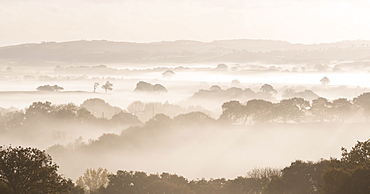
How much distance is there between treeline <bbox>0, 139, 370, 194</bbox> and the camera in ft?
151

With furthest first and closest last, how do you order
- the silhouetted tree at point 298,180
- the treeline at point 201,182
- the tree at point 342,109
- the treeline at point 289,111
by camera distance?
the tree at point 342,109
the treeline at point 289,111
the silhouetted tree at point 298,180
the treeline at point 201,182

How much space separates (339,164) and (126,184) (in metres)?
26.1

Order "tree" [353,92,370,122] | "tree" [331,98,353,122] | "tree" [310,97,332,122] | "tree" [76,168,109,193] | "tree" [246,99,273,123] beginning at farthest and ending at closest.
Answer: "tree" [353,92,370,122] < "tree" [310,97,332,122] < "tree" [331,98,353,122] < "tree" [246,99,273,123] < "tree" [76,168,109,193]

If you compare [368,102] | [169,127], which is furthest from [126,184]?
[368,102]

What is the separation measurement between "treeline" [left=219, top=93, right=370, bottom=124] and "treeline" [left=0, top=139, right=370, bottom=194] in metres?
67.0

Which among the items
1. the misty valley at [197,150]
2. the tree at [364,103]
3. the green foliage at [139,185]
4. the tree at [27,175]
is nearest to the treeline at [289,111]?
the tree at [364,103]

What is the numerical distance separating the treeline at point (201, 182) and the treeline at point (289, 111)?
67036 mm

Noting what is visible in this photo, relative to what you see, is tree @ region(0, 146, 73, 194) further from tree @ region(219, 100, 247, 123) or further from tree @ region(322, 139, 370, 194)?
tree @ region(219, 100, 247, 123)

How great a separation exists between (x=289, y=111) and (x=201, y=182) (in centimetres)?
7848

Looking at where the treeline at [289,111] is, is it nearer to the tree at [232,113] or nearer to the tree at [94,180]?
the tree at [232,113]

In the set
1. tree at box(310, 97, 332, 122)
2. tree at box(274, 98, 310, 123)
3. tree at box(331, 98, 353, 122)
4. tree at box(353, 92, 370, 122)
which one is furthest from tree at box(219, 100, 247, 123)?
tree at box(353, 92, 370, 122)

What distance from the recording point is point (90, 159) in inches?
4250

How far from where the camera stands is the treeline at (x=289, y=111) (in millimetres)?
145500

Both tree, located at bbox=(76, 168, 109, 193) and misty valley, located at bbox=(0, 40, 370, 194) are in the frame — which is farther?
tree, located at bbox=(76, 168, 109, 193)
